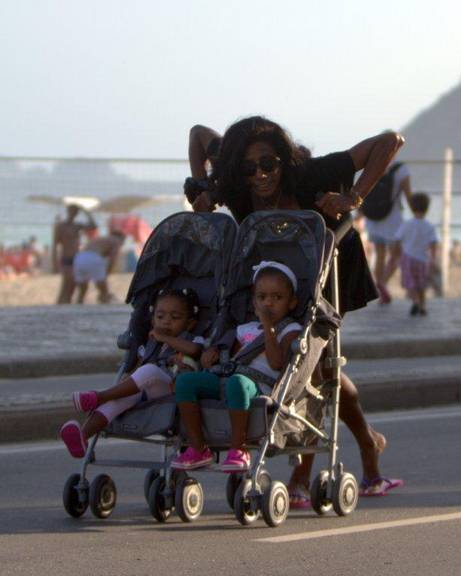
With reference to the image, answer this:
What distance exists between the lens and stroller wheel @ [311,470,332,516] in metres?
7.02

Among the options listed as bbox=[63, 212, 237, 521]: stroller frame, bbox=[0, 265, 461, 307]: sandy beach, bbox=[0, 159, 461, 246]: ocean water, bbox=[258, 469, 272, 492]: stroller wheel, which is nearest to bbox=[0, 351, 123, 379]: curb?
bbox=[63, 212, 237, 521]: stroller frame

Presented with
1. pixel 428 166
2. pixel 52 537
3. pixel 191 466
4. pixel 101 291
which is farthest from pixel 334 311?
pixel 428 166

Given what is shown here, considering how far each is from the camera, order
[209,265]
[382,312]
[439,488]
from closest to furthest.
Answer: [209,265]
[439,488]
[382,312]

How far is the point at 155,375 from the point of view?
6848 mm

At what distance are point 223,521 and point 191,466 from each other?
0.45m

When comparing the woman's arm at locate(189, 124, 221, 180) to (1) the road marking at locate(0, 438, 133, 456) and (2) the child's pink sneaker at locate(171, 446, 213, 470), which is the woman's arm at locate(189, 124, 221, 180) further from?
(1) the road marking at locate(0, 438, 133, 456)

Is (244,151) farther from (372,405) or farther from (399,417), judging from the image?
(372,405)

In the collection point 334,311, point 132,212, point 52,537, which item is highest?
point 132,212

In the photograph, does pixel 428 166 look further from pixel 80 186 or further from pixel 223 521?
pixel 223 521

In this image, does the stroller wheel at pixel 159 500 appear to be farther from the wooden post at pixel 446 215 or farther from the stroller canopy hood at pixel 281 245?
the wooden post at pixel 446 215

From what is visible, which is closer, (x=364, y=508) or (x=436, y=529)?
(x=436, y=529)

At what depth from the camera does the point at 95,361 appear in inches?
532

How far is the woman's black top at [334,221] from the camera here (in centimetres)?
712

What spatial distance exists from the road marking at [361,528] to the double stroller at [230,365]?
0.44 ft
